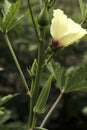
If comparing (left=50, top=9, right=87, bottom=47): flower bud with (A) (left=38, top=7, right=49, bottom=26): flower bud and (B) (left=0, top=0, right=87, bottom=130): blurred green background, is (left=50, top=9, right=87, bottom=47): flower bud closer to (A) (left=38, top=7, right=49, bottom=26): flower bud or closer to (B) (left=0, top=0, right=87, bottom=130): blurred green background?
(A) (left=38, top=7, right=49, bottom=26): flower bud

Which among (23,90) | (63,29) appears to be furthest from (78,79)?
(23,90)

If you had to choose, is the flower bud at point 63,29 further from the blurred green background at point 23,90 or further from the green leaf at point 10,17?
the blurred green background at point 23,90

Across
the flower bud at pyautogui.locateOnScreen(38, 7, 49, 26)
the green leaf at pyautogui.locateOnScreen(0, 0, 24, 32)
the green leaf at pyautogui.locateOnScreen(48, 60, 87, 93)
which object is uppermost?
the flower bud at pyautogui.locateOnScreen(38, 7, 49, 26)

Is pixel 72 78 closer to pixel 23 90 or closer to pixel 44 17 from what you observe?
pixel 44 17

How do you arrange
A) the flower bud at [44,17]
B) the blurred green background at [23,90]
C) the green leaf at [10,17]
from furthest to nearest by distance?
the blurred green background at [23,90], the green leaf at [10,17], the flower bud at [44,17]

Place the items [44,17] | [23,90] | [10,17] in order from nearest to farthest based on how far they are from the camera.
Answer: [44,17]
[10,17]
[23,90]

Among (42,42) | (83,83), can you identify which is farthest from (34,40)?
(42,42)

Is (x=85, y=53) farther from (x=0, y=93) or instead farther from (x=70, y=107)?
(x=0, y=93)

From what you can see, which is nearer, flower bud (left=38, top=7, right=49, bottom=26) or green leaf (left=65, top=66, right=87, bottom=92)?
flower bud (left=38, top=7, right=49, bottom=26)

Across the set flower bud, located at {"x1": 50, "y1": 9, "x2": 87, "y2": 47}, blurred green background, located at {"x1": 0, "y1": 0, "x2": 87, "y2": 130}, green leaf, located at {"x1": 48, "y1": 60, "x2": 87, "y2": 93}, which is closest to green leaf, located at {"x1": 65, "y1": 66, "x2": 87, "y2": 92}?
green leaf, located at {"x1": 48, "y1": 60, "x2": 87, "y2": 93}

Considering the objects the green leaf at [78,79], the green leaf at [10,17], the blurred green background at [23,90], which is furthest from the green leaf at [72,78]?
the blurred green background at [23,90]

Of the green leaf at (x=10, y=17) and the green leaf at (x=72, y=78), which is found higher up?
the green leaf at (x=10, y=17)
